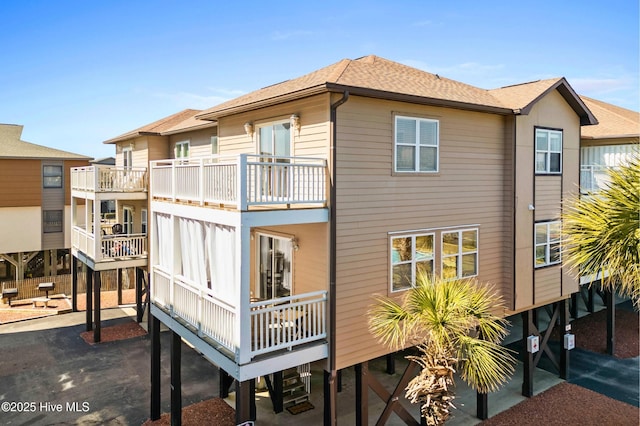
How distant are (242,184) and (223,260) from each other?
5.91 ft

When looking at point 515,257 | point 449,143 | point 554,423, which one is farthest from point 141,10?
point 554,423

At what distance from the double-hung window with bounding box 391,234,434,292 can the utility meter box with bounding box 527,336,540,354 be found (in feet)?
16.2

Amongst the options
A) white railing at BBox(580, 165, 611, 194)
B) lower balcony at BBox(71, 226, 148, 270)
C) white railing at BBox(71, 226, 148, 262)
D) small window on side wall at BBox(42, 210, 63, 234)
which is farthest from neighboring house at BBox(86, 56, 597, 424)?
small window on side wall at BBox(42, 210, 63, 234)

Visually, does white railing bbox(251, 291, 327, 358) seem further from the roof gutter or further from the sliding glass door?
the roof gutter

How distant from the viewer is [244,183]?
7805 mm

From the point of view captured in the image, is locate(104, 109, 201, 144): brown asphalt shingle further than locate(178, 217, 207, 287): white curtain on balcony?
Yes

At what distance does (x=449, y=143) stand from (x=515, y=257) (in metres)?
3.90

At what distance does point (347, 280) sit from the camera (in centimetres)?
922

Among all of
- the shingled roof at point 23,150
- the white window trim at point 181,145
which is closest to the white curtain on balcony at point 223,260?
the white window trim at point 181,145

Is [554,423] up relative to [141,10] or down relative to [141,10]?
down

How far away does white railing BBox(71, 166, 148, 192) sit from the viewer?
677 inches

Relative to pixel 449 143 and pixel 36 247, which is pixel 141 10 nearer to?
pixel 449 143

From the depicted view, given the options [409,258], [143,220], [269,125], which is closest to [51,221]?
[143,220]

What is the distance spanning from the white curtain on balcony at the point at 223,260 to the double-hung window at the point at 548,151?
368 inches
